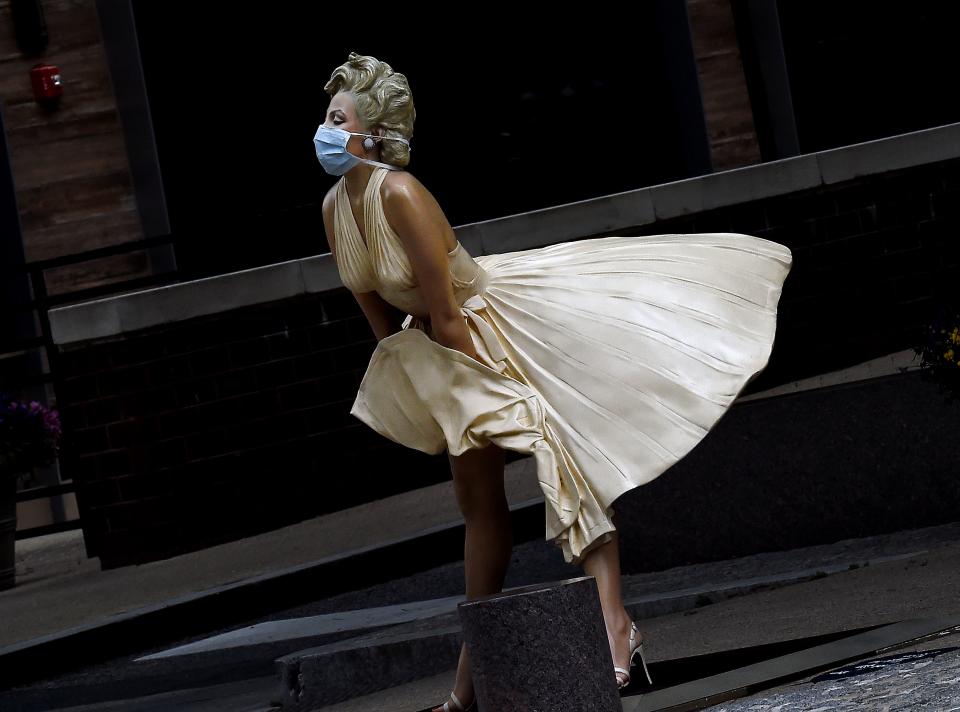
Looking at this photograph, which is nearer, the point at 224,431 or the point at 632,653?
the point at 632,653

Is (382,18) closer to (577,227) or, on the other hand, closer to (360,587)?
(577,227)

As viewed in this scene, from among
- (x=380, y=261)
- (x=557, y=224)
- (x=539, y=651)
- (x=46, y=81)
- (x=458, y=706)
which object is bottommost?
(x=458, y=706)

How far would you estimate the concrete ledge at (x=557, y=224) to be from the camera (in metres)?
9.88

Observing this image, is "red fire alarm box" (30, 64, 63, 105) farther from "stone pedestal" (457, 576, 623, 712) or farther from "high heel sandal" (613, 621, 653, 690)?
"stone pedestal" (457, 576, 623, 712)

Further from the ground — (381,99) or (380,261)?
(381,99)

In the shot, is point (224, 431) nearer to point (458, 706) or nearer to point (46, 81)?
point (46, 81)

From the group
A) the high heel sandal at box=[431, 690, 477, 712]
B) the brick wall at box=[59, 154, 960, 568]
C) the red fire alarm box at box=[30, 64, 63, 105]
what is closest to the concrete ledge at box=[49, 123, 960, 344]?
the brick wall at box=[59, 154, 960, 568]

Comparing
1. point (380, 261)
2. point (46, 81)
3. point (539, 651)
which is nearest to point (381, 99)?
point (380, 261)

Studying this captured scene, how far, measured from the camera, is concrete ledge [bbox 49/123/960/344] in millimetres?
9883

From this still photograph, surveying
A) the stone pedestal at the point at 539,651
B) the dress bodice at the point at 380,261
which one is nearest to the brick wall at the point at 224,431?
the dress bodice at the point at 380,261

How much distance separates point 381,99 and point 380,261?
0.55 m

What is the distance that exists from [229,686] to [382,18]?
292 inches

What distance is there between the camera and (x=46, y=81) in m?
11.4

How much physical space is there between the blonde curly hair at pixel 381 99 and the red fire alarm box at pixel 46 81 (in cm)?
730
